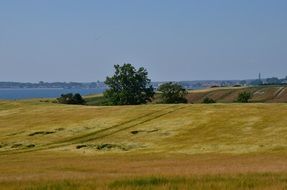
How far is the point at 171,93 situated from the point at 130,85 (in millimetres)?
11156

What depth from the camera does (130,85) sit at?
146875 mm

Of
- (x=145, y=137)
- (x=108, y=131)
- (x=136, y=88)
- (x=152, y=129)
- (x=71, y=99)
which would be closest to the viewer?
(x=145, y=137)

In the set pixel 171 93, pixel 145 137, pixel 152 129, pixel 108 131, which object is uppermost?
pixel 171 93

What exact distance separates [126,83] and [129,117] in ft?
185

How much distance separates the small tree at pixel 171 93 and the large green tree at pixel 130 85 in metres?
3.49

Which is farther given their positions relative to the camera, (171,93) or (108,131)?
(171,93)

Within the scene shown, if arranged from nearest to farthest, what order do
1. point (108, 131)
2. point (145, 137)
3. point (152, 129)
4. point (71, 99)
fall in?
point (145, 137) < point (152, 129) < point (108, 131) < point (71, 99)

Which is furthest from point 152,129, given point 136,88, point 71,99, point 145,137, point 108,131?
point 71,99

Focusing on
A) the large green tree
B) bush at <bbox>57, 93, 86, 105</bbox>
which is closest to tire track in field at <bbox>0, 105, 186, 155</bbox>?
the large green tree

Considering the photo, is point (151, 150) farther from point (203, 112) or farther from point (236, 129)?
point (203, 112)

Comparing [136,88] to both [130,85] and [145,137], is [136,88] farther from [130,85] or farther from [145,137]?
[145,137]

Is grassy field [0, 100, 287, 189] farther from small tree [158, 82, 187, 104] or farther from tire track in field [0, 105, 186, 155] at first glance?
small tree [158, 82, 187, 104]

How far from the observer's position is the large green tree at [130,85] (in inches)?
5723

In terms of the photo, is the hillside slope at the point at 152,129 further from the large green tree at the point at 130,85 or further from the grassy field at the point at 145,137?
the large green tree at the point at 130,85
